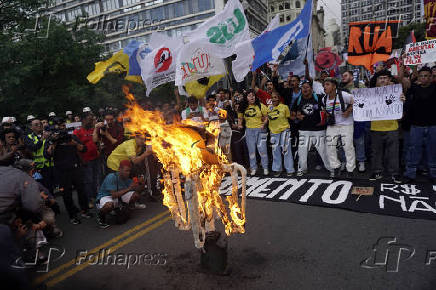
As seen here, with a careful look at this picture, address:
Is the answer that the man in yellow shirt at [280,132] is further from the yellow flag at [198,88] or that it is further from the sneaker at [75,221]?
the sneaker at [75,221]

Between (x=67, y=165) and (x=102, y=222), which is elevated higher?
(x=67, y=165)

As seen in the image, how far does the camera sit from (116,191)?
19.3 feet

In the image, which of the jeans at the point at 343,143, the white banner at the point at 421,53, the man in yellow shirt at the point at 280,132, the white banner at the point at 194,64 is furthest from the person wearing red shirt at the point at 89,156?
the white banner at the point at 421,53

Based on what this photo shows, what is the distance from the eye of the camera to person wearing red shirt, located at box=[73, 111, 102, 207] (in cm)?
695

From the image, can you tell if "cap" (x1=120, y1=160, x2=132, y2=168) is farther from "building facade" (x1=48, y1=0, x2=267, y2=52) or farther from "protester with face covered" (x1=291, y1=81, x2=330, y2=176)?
"building facade" (x1=48, y1=0, x2=267, y2=52)

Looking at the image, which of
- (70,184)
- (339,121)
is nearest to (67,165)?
(70,184)

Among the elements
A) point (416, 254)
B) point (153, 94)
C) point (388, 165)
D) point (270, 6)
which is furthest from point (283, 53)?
point (270, 6)

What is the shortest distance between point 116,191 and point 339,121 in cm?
521

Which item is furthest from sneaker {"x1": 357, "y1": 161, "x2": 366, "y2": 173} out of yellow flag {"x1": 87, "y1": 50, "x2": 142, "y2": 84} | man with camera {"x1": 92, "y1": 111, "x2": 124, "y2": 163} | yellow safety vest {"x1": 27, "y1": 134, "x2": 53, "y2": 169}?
yellow safety vest {"x1": 27, "y1": 134, "x2": 53, "y2": 169}

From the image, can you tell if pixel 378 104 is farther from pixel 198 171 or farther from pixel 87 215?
pixel 87 215

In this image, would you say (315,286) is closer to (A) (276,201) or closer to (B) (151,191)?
(A) (276,201)

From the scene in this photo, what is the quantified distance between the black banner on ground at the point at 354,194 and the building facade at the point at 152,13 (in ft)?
131

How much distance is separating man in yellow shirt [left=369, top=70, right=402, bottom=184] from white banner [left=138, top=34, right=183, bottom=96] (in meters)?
5.24

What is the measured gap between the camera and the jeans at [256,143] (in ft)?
26.8
